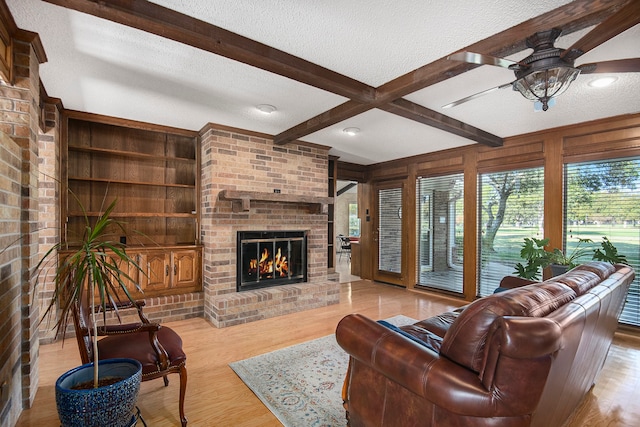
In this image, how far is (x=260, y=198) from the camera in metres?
3.89

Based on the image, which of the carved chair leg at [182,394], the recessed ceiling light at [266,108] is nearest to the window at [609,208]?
the recessed ceiling light at [266,108]

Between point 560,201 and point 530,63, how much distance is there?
278 cm

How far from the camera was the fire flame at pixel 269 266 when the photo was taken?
4.17 metres

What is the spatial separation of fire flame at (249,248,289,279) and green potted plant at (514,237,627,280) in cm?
297

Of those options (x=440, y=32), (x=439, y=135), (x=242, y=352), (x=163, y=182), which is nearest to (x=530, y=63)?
(x=440, y=32)

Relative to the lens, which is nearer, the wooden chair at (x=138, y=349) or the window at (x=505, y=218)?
the wooden chair at (x=138, y=349)

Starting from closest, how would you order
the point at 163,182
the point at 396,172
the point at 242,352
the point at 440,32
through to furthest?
the point at 440,32, the point at 242,352, the point at 163,182, the point at 396,172

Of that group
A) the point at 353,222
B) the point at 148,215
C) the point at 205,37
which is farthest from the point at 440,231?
the point at 353,222

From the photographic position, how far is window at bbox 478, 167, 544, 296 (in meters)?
4.07

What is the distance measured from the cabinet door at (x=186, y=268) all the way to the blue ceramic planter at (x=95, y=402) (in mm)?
2271

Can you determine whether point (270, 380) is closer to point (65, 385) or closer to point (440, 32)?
point (65, 385)

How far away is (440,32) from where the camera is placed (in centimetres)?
190

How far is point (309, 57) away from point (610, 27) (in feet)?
5.38

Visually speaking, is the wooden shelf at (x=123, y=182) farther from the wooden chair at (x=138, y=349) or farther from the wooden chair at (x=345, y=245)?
the wooden chair at (x=345, y=245)
